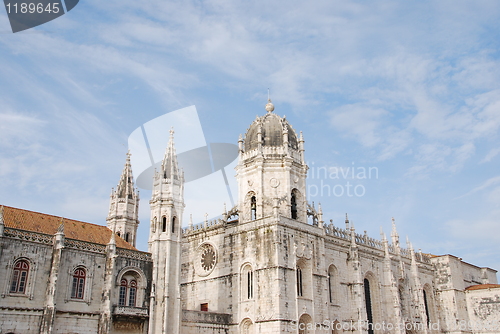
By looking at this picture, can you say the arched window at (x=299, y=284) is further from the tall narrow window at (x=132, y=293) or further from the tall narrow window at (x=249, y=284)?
the tall narrow window at (x=132, y=293)

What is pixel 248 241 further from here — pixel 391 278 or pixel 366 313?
pixel 391 278

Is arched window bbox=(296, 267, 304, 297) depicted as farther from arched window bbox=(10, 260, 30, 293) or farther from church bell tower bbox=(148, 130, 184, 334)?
arched window bbox=(10, 260, 30, 293)

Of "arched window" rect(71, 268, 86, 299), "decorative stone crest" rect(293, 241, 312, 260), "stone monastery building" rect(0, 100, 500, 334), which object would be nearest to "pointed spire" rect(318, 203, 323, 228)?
"stone monastery building" rect(0, 100, 500, 334)

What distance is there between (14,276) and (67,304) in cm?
357

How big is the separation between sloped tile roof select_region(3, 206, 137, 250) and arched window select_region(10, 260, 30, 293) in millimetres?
2472

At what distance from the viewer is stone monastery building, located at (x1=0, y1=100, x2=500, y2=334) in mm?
29828

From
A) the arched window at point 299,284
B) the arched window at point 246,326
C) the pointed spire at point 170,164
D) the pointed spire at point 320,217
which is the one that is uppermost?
the pointed spire at point 170,164

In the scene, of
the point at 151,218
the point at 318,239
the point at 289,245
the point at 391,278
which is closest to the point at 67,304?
the point at 151,218

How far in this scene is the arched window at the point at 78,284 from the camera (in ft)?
101

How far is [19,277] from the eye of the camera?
28938 mm

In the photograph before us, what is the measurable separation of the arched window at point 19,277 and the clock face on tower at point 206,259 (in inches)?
639

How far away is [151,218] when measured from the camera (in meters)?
36.0

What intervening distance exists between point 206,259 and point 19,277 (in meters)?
17.1

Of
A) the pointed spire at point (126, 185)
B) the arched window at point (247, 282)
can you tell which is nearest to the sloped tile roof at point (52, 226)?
the pointed spire at point (126, 185)
